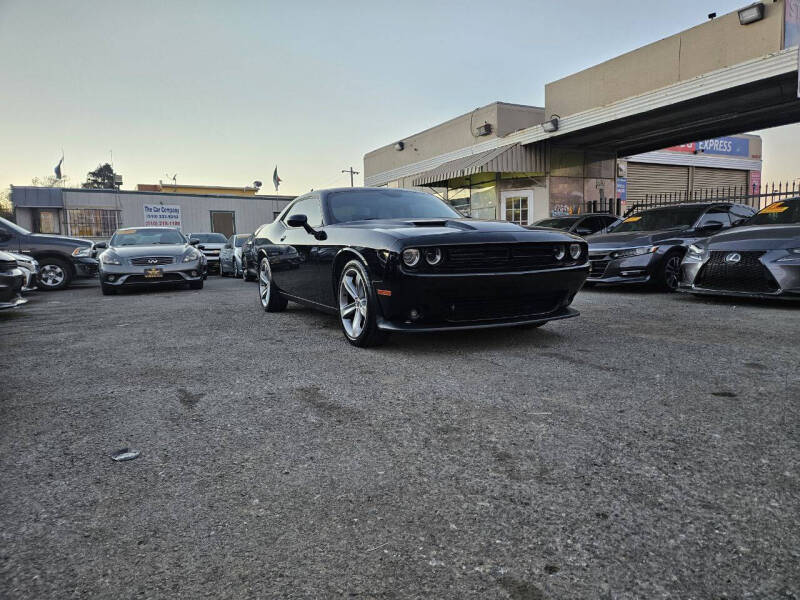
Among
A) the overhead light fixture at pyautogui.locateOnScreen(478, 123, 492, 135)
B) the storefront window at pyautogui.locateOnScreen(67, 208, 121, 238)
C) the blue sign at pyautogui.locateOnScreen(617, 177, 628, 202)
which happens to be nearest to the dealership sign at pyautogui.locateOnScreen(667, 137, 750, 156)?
the blue sign at pyautogui.locateOnScreen(617, 177, 628, 202)

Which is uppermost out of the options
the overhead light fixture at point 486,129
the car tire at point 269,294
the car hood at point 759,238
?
the overhead light fixture at point 486,129

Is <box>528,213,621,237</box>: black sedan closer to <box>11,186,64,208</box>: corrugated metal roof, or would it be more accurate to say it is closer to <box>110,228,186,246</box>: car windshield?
<box>110,228,186,246</box>: car windshield

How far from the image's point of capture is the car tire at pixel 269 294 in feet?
21.4

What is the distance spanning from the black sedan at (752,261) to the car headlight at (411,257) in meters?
4.21

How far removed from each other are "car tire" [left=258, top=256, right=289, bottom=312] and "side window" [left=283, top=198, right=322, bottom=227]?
85 cm

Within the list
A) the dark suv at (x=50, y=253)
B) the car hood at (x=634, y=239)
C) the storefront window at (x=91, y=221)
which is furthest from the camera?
the storefront window at (x=91, y=221)

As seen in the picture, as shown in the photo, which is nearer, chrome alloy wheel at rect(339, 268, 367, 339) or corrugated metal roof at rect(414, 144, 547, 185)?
chrome alloy wheel at rect(339, 268, 367, 339)

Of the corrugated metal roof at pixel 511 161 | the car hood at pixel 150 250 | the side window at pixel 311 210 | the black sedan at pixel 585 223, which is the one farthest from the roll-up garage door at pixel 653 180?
the side window at pixel 311 210

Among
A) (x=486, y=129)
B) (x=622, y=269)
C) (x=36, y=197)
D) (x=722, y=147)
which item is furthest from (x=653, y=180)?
(x=36, y=197)

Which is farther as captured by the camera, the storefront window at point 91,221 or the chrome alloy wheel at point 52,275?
the storefront window at point 91,221

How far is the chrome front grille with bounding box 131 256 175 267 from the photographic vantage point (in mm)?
9367

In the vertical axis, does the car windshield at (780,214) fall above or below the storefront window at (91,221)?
below

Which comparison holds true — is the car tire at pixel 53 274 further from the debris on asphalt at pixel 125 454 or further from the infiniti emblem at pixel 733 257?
the infiniti emblem at pixel 733 257

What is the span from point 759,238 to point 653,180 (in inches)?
791
